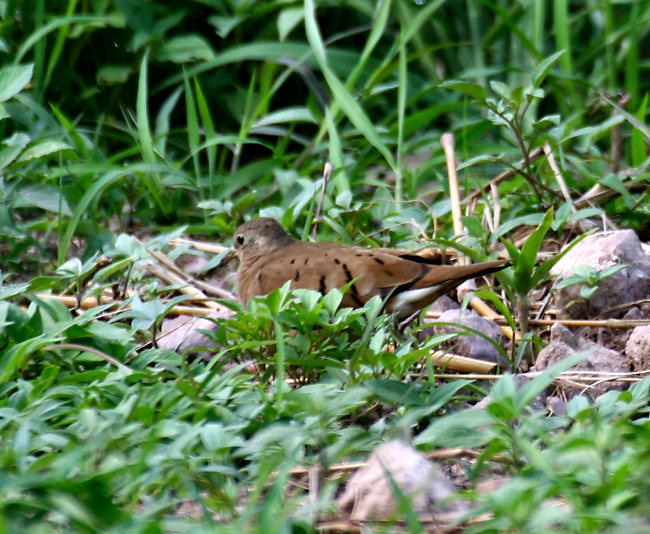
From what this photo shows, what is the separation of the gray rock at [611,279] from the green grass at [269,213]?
0.15 m

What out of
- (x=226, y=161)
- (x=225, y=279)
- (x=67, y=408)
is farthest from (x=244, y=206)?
(x=67, y=408)

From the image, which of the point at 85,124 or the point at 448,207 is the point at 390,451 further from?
the point at 85,124

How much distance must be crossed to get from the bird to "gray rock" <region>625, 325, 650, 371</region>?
0.43 m

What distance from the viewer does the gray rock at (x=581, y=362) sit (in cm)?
261

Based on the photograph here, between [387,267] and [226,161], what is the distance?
8.92 ft

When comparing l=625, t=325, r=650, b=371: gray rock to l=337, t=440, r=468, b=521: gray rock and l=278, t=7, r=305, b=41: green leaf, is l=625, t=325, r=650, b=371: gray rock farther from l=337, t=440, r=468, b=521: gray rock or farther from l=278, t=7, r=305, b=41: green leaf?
l=278, t=7, r=305, b=41: green leaf

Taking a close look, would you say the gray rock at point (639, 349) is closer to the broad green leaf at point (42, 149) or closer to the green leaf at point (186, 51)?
the broad green leaf at point (42, 149)

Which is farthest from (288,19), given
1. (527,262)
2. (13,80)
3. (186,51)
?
(527,262)

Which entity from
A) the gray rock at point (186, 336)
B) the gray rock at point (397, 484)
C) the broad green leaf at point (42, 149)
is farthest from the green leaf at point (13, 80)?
the gray rock at point (397, 484)

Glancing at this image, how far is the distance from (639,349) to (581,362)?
6.6 inches

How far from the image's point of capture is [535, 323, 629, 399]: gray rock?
2.61 m

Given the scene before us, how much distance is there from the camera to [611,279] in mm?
3154

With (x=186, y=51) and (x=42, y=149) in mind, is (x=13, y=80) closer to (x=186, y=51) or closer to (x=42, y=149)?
(x=42, y=149)

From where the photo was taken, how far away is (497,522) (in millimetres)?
1547
